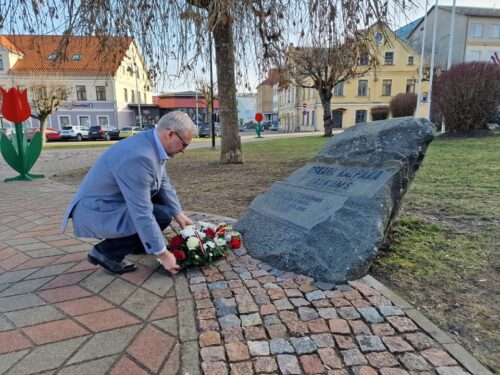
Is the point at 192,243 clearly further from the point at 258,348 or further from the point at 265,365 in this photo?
the point at 265,365

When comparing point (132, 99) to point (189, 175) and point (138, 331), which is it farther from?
point (138, 331)

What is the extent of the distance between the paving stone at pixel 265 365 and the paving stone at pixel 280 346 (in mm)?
63

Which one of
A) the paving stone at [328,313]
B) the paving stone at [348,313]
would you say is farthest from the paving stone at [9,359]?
the paving stone at [348,313]

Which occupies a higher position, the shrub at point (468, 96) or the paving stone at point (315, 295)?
the shrub at point (468, 96)

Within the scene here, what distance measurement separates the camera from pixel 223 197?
5359 mm

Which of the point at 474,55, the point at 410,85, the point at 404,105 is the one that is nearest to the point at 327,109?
the point at 404,105

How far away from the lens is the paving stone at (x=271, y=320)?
2037 mm

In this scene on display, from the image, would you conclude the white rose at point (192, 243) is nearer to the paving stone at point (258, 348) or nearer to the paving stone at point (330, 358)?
the paving stone at point (258, 348)

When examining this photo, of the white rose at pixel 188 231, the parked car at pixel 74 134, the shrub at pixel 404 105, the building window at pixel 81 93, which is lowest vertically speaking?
the parked car at pixel 74 134

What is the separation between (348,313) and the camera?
6.94 feet

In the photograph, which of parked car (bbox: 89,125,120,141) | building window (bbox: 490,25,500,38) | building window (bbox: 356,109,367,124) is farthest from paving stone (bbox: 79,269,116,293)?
building window (bbox: 490,25,500,38)

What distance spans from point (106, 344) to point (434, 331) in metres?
1.77

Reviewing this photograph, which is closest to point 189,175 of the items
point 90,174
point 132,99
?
point 90,174

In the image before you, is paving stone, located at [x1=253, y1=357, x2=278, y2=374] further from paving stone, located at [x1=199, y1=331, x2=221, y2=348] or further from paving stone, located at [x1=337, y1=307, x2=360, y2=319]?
paving stone, located at [x1=337, y1=307, x2=360, y2=319]
